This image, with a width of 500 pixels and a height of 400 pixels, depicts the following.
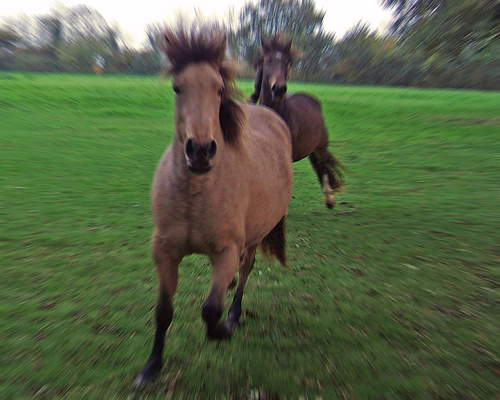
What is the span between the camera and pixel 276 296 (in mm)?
4383

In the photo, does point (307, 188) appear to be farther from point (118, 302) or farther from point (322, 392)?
point (322, 392)

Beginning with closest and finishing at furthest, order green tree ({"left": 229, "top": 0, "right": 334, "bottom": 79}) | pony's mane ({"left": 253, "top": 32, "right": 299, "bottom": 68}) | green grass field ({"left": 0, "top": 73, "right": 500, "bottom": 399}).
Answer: green grass field ({"left": 0, "top": 73, "right": 500, "bottom": 399}) → pony's mane ({"left": 253, "top": 32, "right": 299, "bottom": 68}) → green tree ({"left": 229, "top": 0, "right": 334, "bottom": 79})

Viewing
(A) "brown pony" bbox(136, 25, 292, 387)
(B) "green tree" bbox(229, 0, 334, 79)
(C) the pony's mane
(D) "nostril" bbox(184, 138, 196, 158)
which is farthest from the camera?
(B) "green tree" bbox(229, 0, 334, 79)

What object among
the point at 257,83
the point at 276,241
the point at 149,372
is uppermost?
the point at 257,83

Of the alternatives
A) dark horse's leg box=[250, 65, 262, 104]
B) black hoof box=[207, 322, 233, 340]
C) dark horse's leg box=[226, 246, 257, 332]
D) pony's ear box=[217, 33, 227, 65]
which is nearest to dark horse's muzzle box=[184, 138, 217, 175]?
pony's ear box=[217, 33, 227, 65]

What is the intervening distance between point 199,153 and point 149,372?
1513mm


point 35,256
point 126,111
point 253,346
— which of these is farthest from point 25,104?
point 253,346

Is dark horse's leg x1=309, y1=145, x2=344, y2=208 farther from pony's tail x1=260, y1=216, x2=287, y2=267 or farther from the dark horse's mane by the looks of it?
the dark horse's mane

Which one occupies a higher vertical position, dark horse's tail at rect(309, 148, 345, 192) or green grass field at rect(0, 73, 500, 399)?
dark horse's tail at rect(309, 148, 345, 192)

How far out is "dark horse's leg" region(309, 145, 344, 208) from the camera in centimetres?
791

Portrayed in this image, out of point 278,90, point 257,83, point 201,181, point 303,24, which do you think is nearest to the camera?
point 201,181

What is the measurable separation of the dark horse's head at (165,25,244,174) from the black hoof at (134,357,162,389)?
135cm

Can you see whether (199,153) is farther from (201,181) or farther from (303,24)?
(303,24)

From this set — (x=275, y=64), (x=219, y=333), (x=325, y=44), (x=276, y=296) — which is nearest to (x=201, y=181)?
(x=219, y=333)
